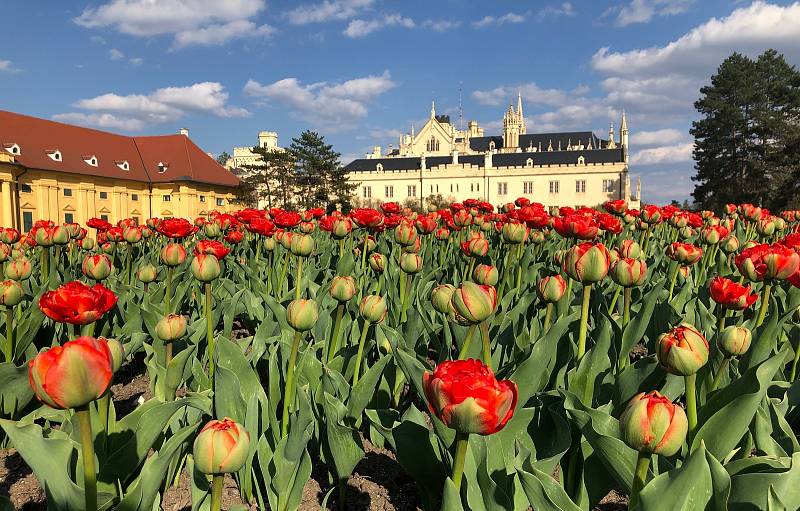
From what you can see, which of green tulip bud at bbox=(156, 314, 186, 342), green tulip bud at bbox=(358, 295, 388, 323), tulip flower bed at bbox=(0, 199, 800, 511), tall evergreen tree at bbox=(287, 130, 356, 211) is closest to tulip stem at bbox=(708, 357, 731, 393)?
tulip flower bed at bbox=(0, 199, 800, 511)

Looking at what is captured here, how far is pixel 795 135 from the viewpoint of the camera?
107 feet

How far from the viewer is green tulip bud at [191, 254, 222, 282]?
2.15 meters

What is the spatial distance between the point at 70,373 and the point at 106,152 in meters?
41.4

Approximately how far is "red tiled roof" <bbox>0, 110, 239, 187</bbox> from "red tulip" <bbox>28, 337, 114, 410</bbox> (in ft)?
120

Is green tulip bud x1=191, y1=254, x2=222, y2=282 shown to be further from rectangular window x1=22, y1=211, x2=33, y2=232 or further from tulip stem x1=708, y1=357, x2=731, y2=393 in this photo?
rectangular window x1=22, y1=211, x2=33, y2=232

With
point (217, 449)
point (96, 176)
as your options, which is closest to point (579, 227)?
point (217, 449)

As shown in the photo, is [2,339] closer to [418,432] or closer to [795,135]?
[418,432]

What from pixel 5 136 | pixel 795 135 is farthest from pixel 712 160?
pixel 5 136

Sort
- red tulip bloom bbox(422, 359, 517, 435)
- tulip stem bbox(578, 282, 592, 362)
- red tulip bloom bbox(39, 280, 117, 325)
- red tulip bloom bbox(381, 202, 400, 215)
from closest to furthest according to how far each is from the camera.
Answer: red tulip bloom bbox(422, 359, 517, 435)
red tulip bloom bbox(39, 280, 117, 325)
tulip stem bbox(578, 282, 592, 362)
red tulip bloom bbox(381, 202, 400, 215)

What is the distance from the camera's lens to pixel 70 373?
1.00 meters

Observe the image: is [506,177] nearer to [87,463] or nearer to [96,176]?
[96,176]

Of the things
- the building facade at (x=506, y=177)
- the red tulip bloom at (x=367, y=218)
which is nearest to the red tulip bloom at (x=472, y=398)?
the red tulip bloom at (x=367, y=218)

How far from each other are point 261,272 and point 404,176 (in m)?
60.8

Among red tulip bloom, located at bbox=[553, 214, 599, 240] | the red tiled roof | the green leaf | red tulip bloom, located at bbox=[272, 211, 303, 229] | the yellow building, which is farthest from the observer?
the red tiled roof
